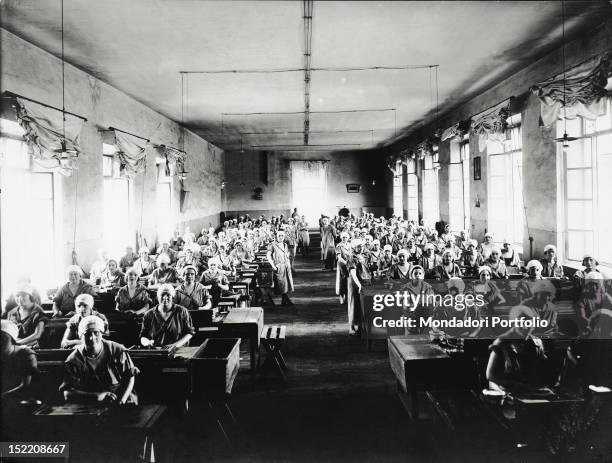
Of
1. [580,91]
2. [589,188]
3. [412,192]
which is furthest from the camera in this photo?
[412,192]

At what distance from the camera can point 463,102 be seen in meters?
12.6

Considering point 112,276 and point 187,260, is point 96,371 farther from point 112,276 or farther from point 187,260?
point 187,260

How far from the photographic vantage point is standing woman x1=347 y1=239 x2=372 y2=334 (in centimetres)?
732

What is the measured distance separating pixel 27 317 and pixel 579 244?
26.4 ft

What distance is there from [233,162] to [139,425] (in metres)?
21.4

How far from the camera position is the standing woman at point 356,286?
288 inches

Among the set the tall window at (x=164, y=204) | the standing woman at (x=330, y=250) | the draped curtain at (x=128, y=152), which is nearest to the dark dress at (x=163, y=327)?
the draped curtain at (x=128, y=152)

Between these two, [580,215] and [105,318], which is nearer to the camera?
[105,318]

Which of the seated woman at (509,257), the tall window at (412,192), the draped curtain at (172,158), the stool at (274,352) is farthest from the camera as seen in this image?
the tall window at (412,192)

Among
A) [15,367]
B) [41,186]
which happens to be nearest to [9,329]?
[15,367]

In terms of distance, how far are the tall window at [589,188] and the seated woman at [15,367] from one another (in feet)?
25.1

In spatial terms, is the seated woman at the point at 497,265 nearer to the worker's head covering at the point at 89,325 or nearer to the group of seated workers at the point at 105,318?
the group of seated workers at the point at 105,318

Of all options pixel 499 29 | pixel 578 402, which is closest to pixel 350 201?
pixel 499 29

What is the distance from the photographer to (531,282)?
21.7 feet
